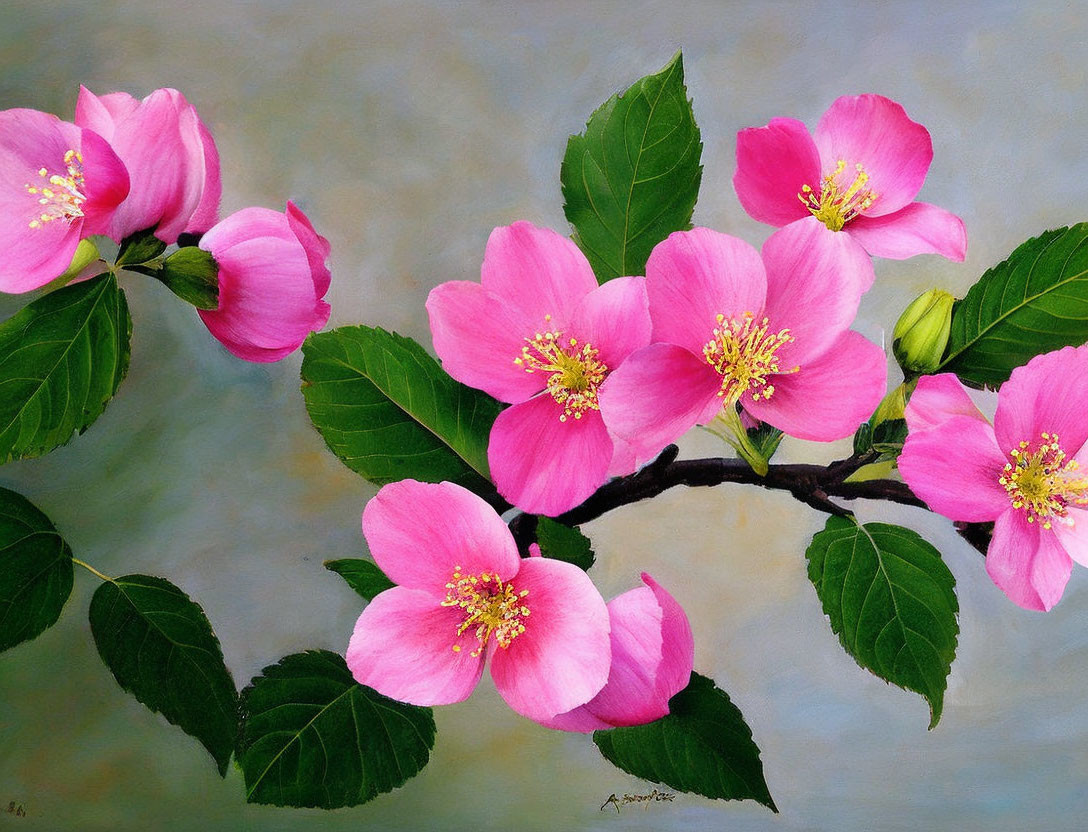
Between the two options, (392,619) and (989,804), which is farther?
(989,804)

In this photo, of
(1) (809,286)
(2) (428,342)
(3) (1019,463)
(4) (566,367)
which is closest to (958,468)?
(3) (1019,463)

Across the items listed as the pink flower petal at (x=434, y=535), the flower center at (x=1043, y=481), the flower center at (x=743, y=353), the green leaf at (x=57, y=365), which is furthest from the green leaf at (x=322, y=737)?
the flower center at (x=1043, y=481)

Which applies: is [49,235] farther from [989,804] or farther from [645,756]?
[989,804]

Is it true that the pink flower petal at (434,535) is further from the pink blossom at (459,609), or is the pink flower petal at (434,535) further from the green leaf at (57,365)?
the green leaf at (57,365)

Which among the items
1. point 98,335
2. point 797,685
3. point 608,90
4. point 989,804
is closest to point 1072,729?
point 989,804

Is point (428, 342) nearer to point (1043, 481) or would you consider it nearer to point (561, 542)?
point (561, 542)
